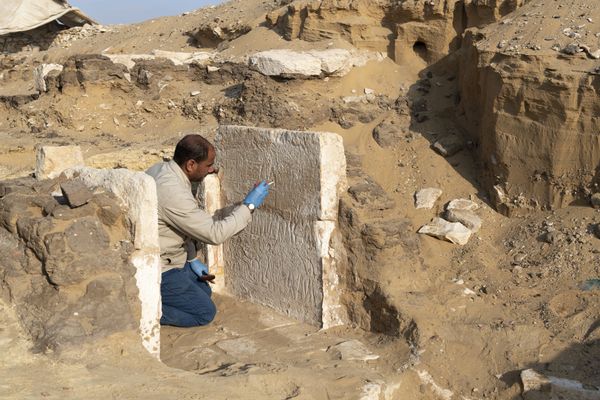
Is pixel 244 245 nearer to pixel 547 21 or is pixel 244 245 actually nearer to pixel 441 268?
pixel 441 268

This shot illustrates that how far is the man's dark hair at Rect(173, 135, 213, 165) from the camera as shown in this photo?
4.45 m

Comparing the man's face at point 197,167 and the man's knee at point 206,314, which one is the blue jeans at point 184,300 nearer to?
the man's knee at point 206,314

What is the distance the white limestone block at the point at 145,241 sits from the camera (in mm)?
3959

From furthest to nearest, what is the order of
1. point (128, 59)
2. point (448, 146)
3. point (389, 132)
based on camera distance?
1. point (128, 59)
2. point (389, 132)
3. point (448, 146)

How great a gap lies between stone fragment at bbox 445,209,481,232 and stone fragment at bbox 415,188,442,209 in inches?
8.1

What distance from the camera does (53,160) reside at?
6004 millimetres

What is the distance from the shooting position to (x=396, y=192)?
19.6 ft

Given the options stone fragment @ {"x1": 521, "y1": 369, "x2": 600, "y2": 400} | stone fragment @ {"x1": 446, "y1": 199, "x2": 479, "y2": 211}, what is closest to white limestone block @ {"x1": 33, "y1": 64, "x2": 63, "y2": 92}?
stone fragment @ {"x1": 446, "y1": 199, "x2": 479, "y2": 211}

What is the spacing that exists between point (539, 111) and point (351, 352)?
2542mm

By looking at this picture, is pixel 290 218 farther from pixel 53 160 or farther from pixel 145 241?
pixel 53 160

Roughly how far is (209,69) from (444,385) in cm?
703

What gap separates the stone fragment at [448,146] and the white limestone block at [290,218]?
1.60 metres

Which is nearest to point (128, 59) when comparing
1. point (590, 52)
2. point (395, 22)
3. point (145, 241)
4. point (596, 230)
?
point (395, 22)

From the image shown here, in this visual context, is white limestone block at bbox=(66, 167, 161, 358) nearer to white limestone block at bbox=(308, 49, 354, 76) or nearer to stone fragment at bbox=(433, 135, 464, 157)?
stone fragment at bbox=(433, 135, 464, 157)
